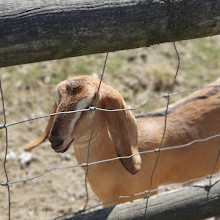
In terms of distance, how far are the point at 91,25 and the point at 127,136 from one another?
109 cm

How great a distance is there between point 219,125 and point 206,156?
0.98 ft

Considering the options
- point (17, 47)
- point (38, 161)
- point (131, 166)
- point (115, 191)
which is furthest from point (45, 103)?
point (17, 47)

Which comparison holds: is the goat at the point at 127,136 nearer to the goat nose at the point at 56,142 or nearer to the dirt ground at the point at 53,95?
the goat nose at the point at 56,142

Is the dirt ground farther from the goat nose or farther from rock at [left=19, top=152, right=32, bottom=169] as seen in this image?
the goat nose

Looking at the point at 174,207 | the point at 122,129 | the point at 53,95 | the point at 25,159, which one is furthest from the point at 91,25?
the point at 53,95

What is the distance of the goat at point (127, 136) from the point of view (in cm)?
234

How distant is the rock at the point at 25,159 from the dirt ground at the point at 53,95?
0.04ft

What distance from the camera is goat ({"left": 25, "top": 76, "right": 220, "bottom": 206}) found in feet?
7.67

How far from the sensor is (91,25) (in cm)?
146

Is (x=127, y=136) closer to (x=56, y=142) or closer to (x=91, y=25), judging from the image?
(x=56, y=142)

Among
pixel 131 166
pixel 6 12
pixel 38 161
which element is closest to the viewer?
pixel 6 12

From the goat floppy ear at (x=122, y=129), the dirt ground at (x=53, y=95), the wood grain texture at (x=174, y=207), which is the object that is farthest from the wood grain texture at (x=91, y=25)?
the dirt ground at (x=53, y=95)

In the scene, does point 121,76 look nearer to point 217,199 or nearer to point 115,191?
point 115,191

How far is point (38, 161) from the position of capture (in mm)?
4207
